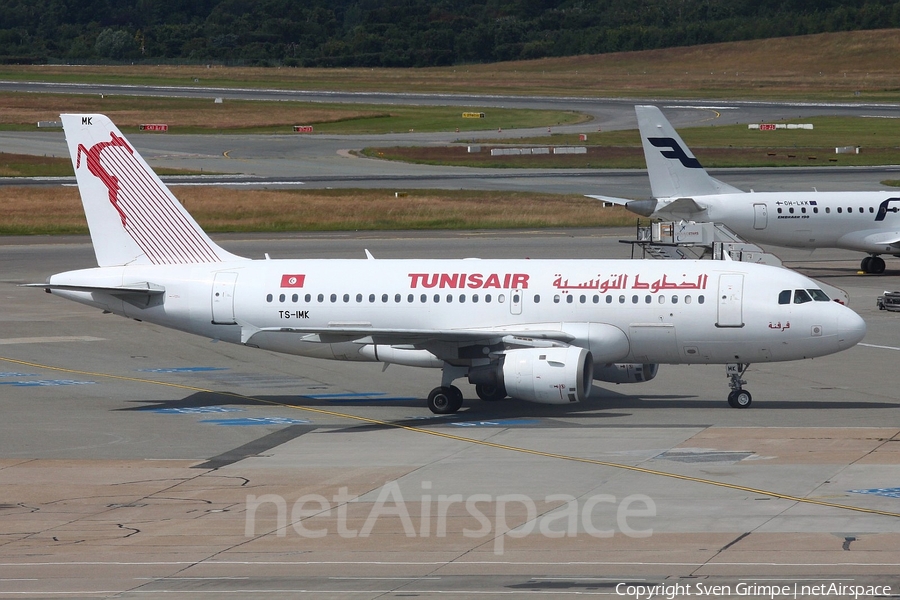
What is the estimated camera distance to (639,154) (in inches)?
4902

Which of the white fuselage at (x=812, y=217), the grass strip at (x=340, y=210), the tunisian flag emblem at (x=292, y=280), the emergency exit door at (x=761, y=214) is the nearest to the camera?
the tunisian flag emblem at (x=292, y=280)

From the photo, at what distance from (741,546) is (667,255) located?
1596 inches

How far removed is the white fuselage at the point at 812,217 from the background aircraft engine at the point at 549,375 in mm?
31898

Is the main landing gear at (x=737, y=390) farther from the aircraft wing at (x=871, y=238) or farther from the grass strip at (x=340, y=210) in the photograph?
the grass strip at (x=340, y=210)

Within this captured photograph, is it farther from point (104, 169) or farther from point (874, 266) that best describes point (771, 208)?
point (104, 169)

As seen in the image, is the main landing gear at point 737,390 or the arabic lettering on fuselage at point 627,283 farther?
the main landing gear at point 737,390

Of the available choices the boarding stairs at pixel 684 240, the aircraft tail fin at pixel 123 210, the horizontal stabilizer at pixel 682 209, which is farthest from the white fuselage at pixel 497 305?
the horizontal stabilizer at pixel 682 209

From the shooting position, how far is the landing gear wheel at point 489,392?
1519 inches

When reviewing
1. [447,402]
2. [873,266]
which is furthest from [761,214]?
[447,402]

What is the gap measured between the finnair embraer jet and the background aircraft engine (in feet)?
0.13

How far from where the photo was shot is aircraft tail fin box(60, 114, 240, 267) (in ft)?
130

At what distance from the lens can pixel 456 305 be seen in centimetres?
3769

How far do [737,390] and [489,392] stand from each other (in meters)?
7.44

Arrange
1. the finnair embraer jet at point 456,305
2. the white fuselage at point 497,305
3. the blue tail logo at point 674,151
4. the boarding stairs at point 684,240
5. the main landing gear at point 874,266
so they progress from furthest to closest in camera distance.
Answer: the main landing gear at point 874,266 < the blue tail logo at point 674,151 < the boarding stairs at point 684,240 < the white fuselage at point 497,305 < the finnair embraer jet at point 456,305
